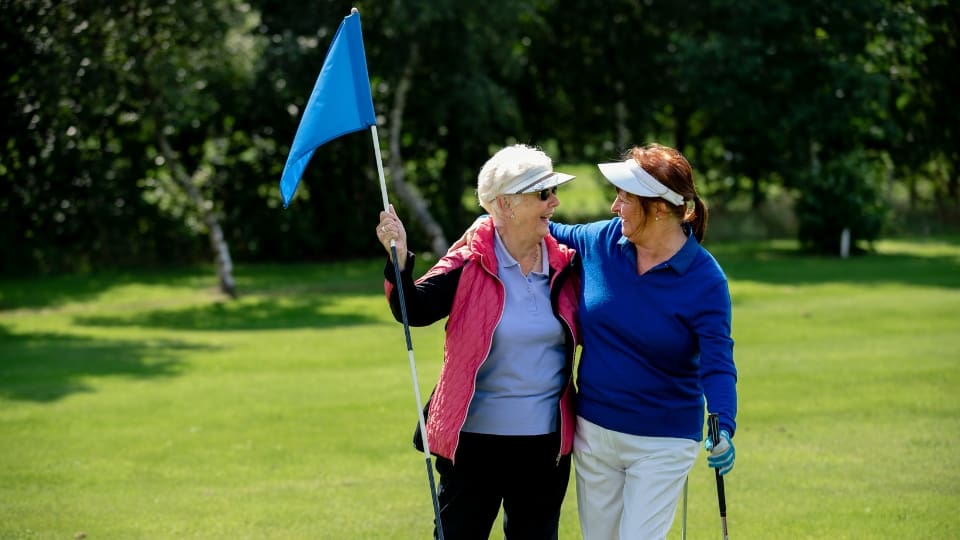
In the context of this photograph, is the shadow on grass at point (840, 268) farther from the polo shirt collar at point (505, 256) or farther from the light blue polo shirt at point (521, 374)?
the light blue polo shirt at point (521, 374)

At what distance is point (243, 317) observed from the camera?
20734 mm

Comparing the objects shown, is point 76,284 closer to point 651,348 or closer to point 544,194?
point 544,194

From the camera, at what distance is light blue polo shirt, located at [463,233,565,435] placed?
197 inches

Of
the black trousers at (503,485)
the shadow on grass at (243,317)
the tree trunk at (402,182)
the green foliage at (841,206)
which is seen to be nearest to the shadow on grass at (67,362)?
the shadow on grass at (243,317)

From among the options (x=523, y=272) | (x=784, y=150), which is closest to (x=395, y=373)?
(x=523, y=272)

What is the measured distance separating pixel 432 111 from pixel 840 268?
9634mm

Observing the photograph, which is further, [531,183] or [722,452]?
[531,183]

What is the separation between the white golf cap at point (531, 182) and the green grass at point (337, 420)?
3.24m

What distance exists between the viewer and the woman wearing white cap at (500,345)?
5.01 m

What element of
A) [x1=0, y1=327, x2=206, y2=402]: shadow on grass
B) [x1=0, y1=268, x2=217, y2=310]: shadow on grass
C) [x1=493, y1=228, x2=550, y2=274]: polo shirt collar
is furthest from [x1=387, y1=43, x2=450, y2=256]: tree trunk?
[x1=493, y1=228, x2=550, y2=274]: polo shirt collar

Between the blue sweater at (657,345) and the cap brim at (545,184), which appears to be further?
the cap brim at (545,184)

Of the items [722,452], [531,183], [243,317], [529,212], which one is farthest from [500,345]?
[243,317]

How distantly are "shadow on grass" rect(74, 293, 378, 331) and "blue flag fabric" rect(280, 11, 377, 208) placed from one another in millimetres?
13833

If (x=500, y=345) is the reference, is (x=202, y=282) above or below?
below
